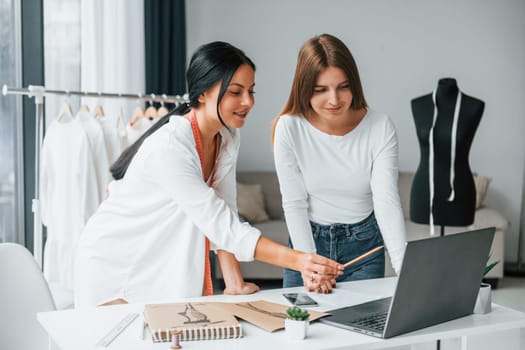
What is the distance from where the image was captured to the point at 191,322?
64.1 inches

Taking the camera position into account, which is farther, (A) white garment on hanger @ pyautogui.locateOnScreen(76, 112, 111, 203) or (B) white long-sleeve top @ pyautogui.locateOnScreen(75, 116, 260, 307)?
(A) white garment on hanger @ pyautogui.locateOnScreen(76, 112, 111, 203)

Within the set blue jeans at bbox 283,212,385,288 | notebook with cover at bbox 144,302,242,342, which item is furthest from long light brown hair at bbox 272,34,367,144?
notebook with cover at bbox 144,302,242,342

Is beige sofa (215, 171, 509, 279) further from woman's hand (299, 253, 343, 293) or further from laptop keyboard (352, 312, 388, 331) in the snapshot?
laptop keyboard (352, 312, 388, 331)

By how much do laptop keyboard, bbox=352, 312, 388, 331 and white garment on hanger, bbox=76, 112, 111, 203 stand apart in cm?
209

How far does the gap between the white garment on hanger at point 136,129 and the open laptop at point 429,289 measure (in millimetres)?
2108

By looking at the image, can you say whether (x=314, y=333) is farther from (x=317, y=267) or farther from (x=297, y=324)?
(x=317, y=267)

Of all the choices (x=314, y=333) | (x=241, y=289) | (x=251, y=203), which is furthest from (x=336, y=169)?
(x=251, y=203)

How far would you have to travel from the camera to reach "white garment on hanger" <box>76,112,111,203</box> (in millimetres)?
3539

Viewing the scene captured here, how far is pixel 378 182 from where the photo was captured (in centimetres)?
230

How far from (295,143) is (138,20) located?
9.05 ft

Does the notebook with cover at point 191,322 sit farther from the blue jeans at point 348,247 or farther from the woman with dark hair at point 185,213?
the blue jeans at point 348,247

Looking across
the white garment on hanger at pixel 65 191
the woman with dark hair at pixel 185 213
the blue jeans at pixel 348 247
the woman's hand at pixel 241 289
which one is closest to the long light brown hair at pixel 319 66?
the woman with dark hair at pixel 185 213

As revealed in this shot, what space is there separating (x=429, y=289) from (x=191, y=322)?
0.56m

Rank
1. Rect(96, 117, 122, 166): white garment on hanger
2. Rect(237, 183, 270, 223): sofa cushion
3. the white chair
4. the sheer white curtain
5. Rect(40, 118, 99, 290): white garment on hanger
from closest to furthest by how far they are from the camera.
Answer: the white chair → Rect(40, 118, 99, 290): white garment on hanger → Rect(96, 117, 122, 166): white garment on hanger → the sheer white curtain → Rect(237, 183, 270, 223): sofa cushion
